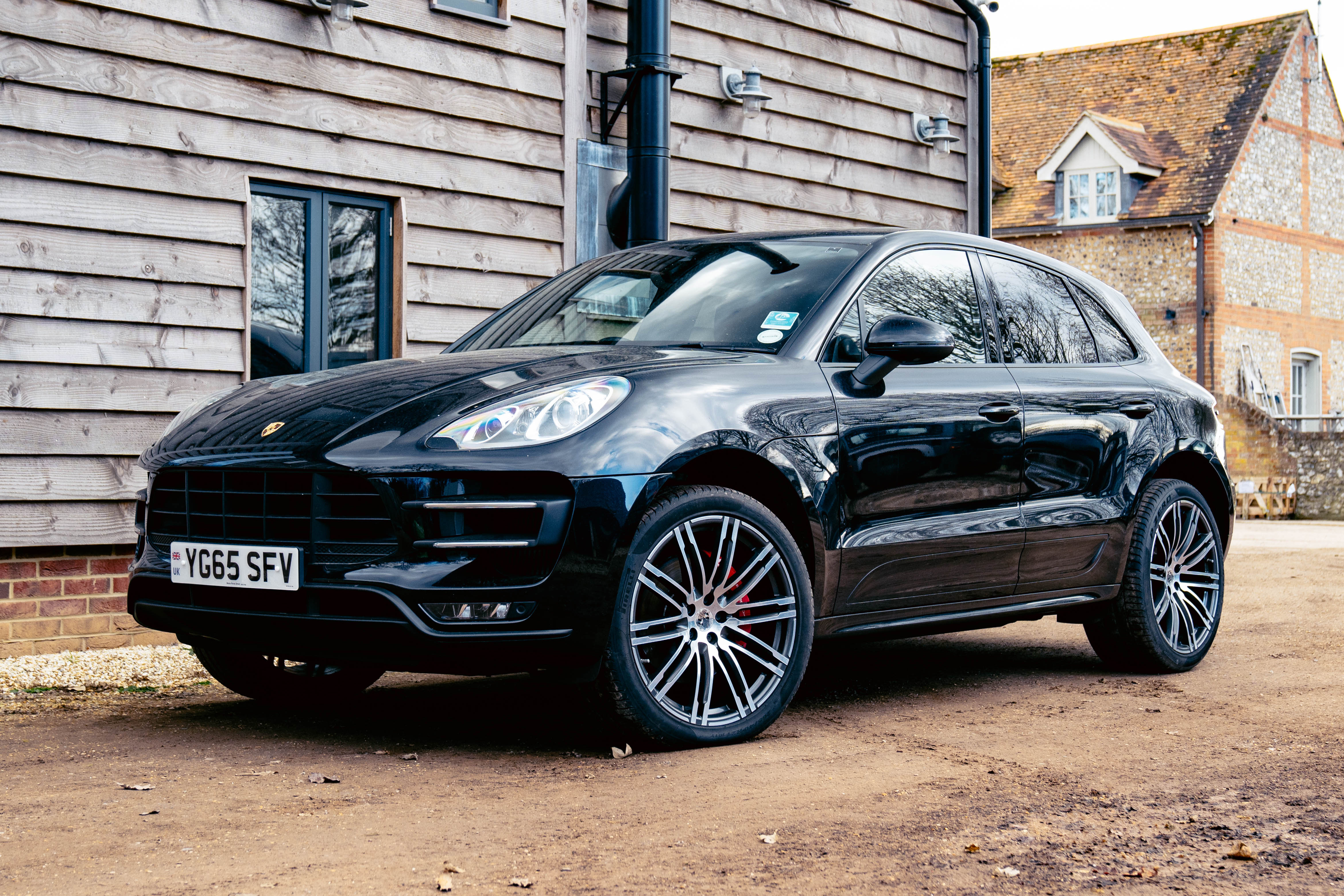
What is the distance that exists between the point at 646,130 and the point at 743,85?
129 centimetres

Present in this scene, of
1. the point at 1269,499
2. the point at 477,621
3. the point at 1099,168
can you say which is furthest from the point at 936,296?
the point at 1099,168

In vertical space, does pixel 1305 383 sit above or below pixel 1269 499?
above

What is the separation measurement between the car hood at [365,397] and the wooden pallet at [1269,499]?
24099 mm

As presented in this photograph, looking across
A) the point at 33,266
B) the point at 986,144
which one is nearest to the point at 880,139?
the point at 986,144

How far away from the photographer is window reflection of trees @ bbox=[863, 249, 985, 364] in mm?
5238

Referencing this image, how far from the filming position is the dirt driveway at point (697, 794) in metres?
3.18

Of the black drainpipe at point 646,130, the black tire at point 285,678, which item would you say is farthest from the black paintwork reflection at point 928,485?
the black drainpipe at point 646,130

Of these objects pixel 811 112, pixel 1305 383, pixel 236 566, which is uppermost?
pixel 811 112

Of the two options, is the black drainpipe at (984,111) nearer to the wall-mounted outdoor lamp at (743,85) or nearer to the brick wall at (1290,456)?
the wall-mounted outdoor lamp at (743,85)

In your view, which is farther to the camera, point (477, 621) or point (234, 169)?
point (234, 169)

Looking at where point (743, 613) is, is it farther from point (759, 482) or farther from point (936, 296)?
point (936, 296)

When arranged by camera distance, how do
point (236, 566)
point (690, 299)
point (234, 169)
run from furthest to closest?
point (234, 169)
point (690, 299)
point (236, 566)

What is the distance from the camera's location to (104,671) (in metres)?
6.34

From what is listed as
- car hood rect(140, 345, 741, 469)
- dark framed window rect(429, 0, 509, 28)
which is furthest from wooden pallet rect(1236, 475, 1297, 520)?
car hood rect(140, 345, 741, 469)
